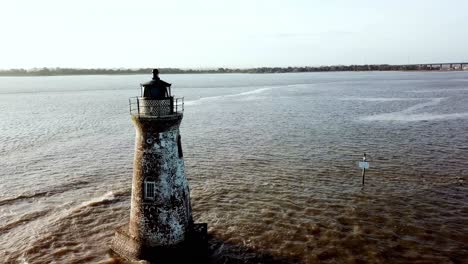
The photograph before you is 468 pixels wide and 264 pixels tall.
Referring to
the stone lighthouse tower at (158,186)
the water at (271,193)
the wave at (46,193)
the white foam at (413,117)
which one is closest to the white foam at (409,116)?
the white foam at (413,117)

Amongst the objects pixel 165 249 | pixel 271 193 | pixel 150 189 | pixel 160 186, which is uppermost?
pixel 160 186

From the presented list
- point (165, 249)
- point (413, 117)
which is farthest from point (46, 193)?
point (413, 117)

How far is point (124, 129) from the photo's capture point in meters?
46.8

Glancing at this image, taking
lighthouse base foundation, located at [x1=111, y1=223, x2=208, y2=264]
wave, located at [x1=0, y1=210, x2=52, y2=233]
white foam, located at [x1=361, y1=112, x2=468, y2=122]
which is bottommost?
wave, located at [x1=0, y1=210, x2=52, y2=233]

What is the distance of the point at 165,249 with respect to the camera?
14500mm

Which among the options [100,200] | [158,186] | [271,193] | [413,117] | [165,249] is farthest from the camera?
[413,117]

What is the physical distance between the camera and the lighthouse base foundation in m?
14.5

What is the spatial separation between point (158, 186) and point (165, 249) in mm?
2590

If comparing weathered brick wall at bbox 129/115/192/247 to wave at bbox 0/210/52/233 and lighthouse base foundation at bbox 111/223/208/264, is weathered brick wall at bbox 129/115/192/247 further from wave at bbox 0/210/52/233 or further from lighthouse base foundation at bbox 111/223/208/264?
wave at bbox 0/210/52/233

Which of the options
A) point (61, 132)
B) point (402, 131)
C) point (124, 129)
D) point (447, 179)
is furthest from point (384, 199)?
point (61, 132)

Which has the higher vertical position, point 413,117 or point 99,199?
point 413,117

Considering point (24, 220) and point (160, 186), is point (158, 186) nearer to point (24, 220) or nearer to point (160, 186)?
point (160, 186)

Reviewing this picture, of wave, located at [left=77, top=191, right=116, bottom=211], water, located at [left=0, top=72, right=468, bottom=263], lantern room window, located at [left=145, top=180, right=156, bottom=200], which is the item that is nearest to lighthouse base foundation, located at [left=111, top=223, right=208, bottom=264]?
water, located at [left=0, top=72, right=468, bottom=263]

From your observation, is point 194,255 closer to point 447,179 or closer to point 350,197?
point 350,197
